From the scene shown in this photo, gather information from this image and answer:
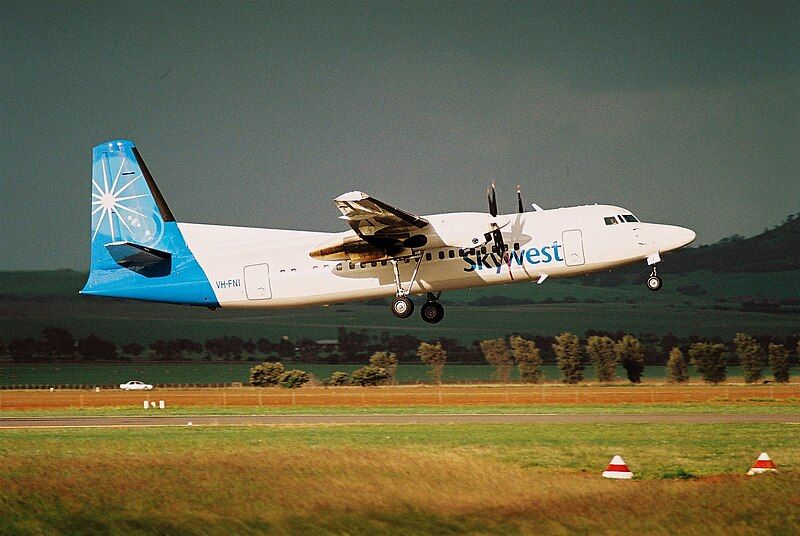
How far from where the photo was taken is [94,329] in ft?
350

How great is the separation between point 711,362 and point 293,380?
3413 centimetres

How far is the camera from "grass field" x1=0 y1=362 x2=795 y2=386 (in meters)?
90.7

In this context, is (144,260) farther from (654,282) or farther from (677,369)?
(677,369)

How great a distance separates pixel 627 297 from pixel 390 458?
499 feet

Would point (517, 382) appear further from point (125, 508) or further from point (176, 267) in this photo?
point (125, 508)

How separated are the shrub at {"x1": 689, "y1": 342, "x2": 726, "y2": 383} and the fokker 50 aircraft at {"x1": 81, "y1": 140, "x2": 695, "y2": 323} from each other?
171 feet

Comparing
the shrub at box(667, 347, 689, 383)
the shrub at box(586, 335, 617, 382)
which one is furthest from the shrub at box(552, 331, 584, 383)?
the shrub at box(667, 347, 689, 383)

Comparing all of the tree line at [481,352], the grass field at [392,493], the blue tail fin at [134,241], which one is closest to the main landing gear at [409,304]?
the blue tail fin at [134,241]

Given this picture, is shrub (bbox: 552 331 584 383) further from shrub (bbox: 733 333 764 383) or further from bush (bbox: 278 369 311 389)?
bush (bbox: 278 369 311 389)

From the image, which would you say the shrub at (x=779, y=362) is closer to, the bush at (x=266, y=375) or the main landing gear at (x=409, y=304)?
the bush at (x=266, y=375)

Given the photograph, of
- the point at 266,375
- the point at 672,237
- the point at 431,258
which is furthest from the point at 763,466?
the point at 266,375

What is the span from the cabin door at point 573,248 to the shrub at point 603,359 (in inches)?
2165

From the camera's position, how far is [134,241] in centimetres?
3769

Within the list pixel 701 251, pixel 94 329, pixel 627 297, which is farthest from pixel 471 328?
pixel 701 251
